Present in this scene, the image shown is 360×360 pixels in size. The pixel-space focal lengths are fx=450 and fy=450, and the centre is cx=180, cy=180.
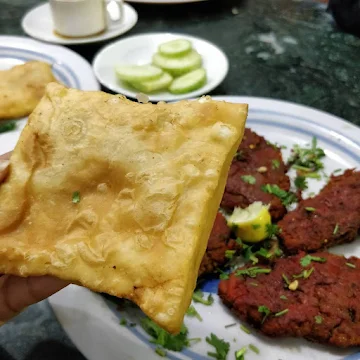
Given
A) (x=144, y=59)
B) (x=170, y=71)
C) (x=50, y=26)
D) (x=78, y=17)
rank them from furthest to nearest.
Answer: (x=50, y=26) → (x=78, y=17) → (x=144, y=59) → (x=170, y=71)

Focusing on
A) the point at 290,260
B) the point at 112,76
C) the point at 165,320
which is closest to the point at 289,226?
the point at 290,260

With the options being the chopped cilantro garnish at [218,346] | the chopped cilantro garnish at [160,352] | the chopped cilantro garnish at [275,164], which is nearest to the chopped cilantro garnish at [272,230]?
the chopped cilantro garnish at [275,164]

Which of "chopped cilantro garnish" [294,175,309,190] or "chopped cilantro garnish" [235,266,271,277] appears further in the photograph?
"chopped cilantro garnish" [294,175,309,190]

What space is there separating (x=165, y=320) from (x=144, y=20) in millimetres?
4319

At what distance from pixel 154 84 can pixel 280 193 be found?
147cm

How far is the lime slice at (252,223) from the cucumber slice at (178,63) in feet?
5.59

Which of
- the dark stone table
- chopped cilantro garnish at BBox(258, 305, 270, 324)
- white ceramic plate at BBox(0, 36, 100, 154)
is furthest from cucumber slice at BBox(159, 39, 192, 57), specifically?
chopped cilantro garnish at BBox(258, 305, 270, 324)

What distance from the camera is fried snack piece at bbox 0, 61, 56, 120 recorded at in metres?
3.37

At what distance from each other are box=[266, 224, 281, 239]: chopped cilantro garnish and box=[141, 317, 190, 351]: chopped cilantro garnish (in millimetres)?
736

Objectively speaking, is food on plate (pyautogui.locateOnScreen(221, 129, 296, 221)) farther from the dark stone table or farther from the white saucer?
the white saucer

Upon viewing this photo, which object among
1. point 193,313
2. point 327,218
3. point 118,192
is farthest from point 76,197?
point 327,218

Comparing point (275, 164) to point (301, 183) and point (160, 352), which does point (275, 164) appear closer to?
point (301, 183)

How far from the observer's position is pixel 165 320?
4.30 ft

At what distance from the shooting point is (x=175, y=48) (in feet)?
12.8
